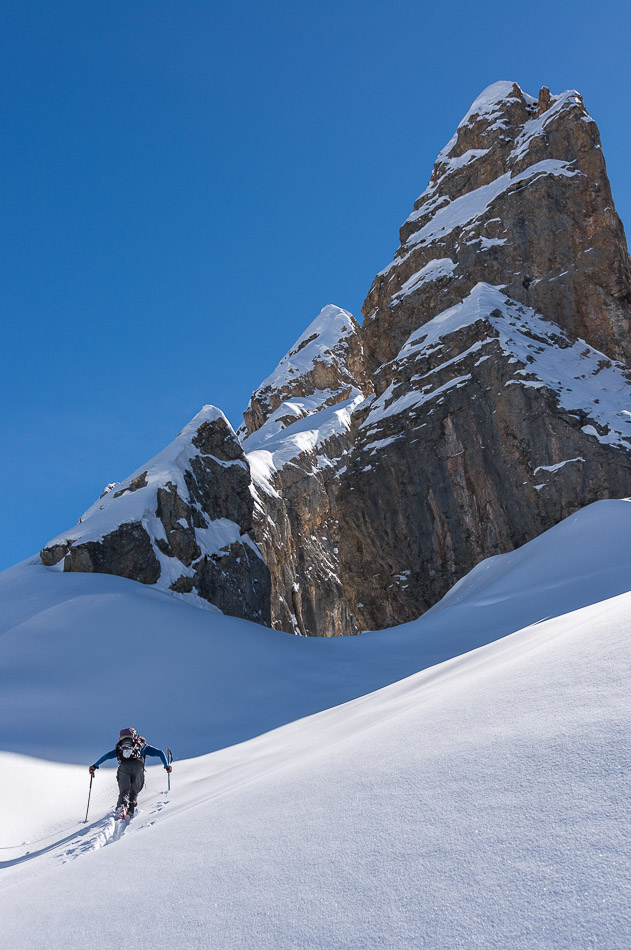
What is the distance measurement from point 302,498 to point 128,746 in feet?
173

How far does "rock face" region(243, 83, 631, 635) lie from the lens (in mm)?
35406

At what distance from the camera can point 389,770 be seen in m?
3.80

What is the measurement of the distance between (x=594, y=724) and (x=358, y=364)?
85968 mm

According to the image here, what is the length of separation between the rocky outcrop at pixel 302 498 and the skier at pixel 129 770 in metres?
37.8

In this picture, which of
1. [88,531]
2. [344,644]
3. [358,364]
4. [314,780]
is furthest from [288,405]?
[314,780]

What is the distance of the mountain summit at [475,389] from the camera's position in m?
34.4

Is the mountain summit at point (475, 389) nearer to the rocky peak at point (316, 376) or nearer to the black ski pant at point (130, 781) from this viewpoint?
the black ski pant at point (130, 781)

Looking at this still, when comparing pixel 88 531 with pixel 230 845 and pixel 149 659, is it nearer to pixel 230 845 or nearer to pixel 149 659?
pixel 149 659

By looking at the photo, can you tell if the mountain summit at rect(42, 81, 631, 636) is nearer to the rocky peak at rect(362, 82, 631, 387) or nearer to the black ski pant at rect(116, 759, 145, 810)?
the rocky peak at rect(362, 82, 631, 387)

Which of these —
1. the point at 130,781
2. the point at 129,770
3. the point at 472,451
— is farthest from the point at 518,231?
the point at 130,781

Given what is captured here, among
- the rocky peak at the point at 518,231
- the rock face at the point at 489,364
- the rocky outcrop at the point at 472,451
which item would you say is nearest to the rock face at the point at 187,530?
the rocky outcrop at the point at 472,451

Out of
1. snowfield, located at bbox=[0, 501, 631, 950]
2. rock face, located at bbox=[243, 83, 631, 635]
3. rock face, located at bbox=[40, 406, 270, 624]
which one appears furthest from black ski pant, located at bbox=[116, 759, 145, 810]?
rock face, located at bbox=[243, 83, 631, 635]

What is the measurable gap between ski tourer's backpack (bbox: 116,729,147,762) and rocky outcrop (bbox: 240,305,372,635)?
3778 centimetres

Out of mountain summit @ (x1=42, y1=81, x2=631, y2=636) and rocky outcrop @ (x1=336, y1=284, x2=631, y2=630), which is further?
rocky outcrop @ (x1=336, y1=284, x2=631, y2=630)
